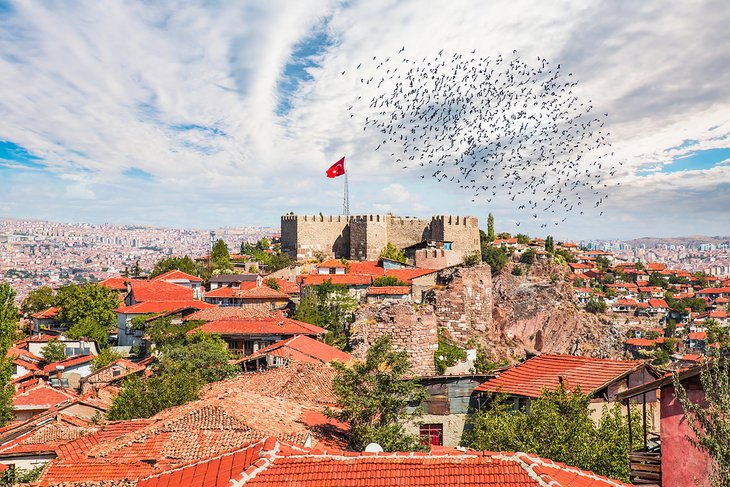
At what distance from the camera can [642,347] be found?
7369 cm

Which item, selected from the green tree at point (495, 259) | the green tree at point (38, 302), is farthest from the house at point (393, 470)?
the green tree at point (495, 259)

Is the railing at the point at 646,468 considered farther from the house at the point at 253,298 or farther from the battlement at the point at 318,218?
the battlement at the point at 318,218

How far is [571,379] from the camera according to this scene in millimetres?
14945

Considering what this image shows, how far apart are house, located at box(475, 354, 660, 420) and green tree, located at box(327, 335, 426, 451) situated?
2.32 m

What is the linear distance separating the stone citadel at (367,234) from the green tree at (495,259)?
2.46 metres

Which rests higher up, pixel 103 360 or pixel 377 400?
pixel 377 400

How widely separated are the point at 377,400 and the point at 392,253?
4252cm

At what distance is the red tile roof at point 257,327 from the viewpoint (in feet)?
95.6

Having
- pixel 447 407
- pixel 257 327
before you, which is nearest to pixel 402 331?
pixel 257 327

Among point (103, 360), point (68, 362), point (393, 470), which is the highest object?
point (393, 470)

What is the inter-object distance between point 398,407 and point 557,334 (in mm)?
41741

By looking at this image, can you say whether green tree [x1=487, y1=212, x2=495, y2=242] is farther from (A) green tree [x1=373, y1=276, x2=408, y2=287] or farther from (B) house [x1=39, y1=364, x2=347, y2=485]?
(B) house [x1=39, y1=364, x2=347, y2=485]

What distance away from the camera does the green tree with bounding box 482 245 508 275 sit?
59.4 m

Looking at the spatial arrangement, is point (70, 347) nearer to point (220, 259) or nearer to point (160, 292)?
point (160, 292)
